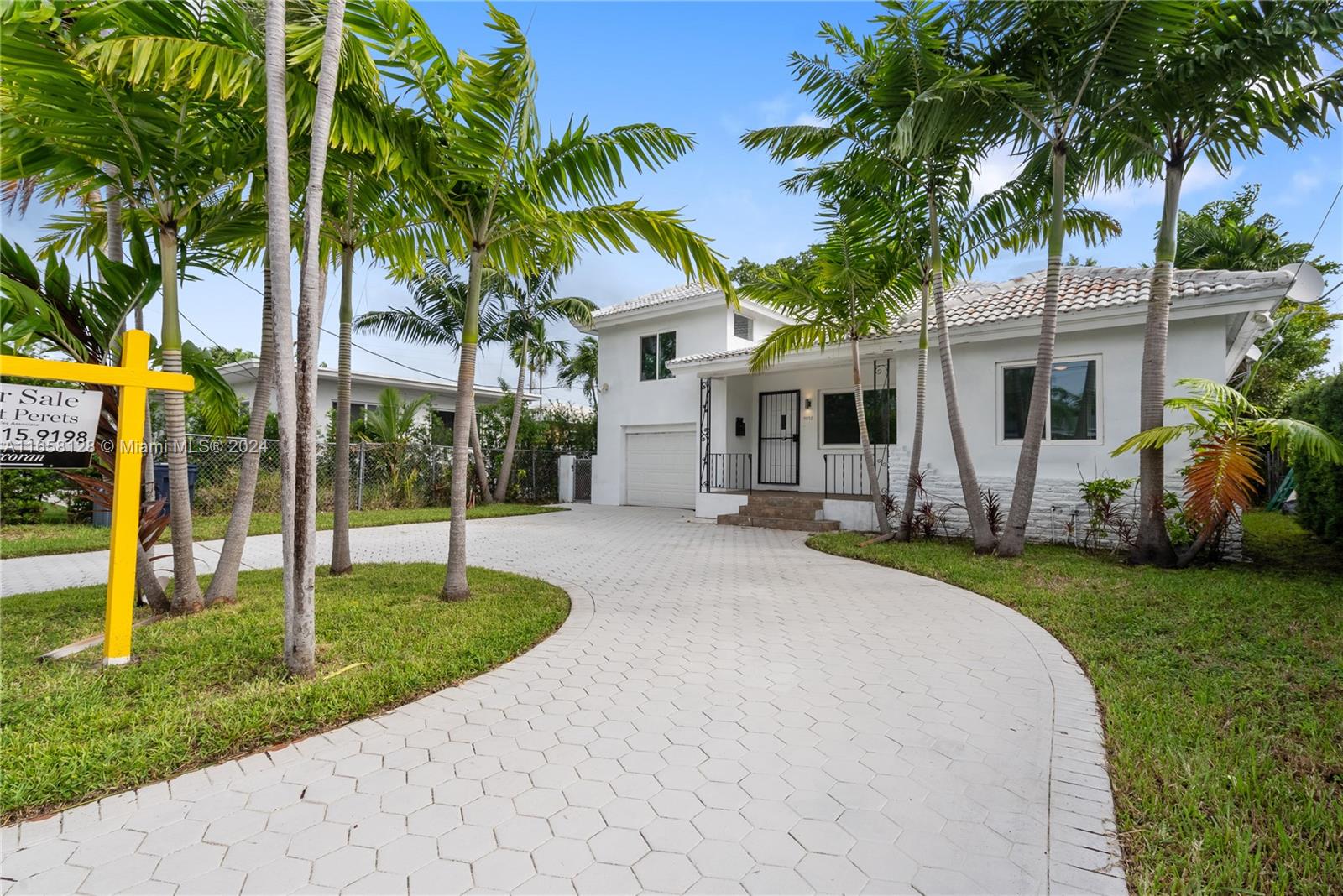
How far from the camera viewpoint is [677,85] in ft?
30.6

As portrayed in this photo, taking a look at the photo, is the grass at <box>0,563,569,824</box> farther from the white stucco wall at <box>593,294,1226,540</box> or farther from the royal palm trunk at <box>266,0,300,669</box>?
the white stucco wall at <box>593,294,1226,540</box>

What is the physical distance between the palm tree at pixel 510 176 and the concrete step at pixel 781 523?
754 cm

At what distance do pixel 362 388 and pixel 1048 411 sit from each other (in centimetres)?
1929

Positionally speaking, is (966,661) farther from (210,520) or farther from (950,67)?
(210,520)

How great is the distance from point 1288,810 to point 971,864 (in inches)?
59.5

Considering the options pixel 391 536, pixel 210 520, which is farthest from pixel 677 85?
pixel 210 520

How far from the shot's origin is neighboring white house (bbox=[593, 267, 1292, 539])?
30.5 ft

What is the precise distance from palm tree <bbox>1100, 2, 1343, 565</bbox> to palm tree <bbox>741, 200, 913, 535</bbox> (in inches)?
130

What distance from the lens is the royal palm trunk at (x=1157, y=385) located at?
7875mm

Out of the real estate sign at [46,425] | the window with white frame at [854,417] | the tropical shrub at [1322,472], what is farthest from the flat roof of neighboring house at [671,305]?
the real estate sign at [46,425]

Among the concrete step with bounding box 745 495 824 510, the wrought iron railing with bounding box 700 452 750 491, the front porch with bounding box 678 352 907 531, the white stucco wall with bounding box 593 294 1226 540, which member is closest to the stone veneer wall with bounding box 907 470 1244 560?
the white stucco wall with bounding box 593 294 1226 540

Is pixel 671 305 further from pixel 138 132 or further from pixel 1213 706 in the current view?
pixel 1213 706

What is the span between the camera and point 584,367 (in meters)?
27.2

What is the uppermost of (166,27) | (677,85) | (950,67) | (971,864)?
(677,85)
